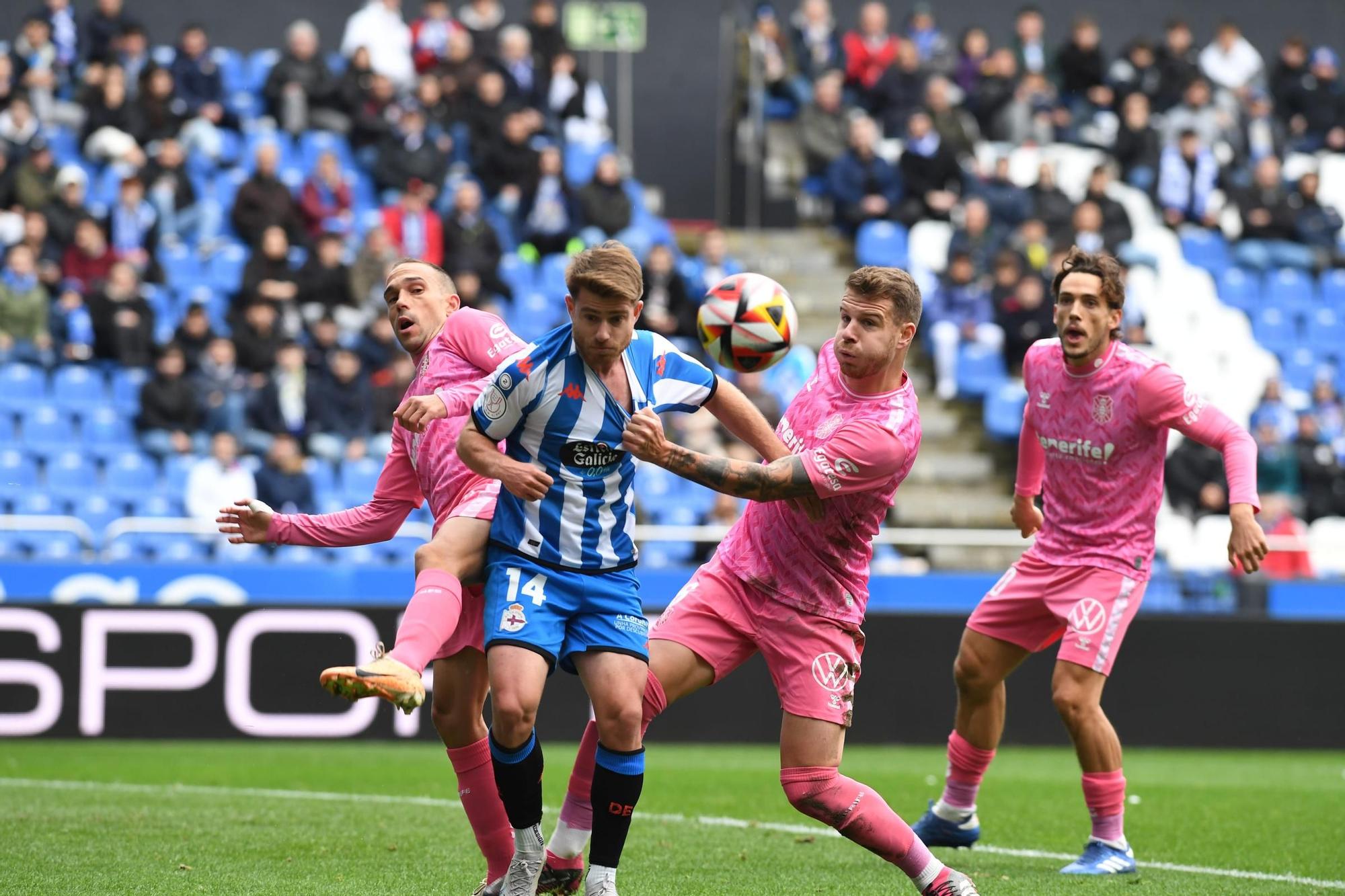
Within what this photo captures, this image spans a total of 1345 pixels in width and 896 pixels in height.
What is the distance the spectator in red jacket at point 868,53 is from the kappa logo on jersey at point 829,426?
1470 cm

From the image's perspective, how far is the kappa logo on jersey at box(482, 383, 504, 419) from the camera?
5566 millimetres

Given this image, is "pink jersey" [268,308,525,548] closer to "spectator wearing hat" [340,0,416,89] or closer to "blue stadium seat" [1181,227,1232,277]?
"spectator wearing hat" [340,0,416,89]

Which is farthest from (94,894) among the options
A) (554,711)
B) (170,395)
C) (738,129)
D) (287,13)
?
(287,13)

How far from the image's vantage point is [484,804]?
6.24 meters

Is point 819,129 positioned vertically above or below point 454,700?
above

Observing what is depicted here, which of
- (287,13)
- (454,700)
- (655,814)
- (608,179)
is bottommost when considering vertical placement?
(655,814)

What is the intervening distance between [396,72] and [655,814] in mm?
11830

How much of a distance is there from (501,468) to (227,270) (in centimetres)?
1160

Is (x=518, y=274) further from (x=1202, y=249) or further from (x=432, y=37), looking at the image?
(x=1202, y=249)

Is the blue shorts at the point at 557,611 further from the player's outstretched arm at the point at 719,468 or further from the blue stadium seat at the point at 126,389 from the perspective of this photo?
the blue stadium seat at the point at 126,389

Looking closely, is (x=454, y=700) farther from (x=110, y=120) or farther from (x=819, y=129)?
(x=819, y=129)

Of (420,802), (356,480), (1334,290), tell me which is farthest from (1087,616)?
(1334,290)

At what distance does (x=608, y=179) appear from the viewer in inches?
688

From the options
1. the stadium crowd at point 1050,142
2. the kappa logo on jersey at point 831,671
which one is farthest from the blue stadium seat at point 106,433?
the kappa logo on jersey at point 831,671
